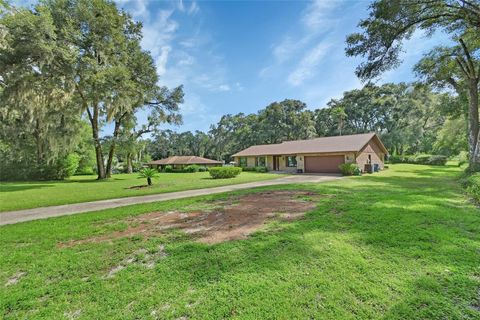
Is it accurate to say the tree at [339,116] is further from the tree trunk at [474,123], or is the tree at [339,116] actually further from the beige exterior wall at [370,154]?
the tree trunk at [474,123]

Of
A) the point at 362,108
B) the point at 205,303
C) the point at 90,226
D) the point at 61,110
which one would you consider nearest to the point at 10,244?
the point at 90,226

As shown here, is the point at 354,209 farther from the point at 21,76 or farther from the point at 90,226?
the point at 21,76

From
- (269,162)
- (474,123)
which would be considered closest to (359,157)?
(474,123)

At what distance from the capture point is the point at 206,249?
Answer: 14.4ft

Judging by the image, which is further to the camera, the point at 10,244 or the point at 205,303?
the point at 10,244

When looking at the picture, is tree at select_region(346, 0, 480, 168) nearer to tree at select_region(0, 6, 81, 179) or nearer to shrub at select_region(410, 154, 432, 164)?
tree at select_region(0, 6, 81, 179)

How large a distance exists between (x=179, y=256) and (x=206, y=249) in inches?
20.3

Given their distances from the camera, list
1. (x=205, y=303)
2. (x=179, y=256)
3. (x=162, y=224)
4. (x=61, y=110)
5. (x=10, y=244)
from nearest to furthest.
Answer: (x=205, y=303) → (x=179, y=256) → (x=10, y=244) → (x=162, y=224) → (x=61, y=110)

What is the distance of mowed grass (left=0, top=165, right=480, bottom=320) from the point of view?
2.75 m

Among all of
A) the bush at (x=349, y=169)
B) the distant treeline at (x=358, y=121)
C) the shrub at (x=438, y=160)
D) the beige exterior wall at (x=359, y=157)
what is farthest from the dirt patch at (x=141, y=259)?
the shrub at (x=438, y=160)

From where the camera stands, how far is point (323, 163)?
80.7 ft

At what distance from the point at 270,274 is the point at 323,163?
22.9m

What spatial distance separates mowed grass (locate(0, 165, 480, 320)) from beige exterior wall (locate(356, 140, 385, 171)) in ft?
58.4

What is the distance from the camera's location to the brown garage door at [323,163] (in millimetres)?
23598
